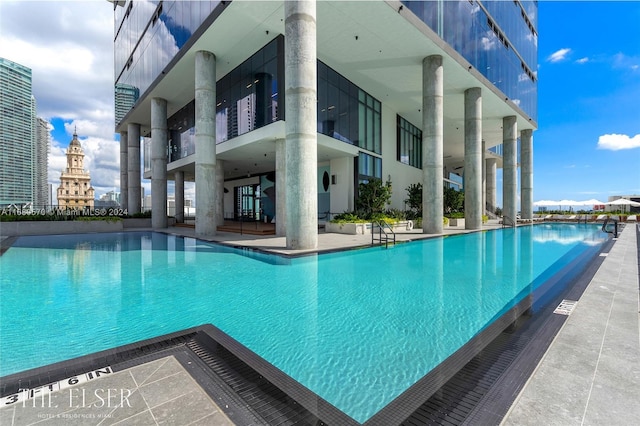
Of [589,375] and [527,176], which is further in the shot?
[527,176]

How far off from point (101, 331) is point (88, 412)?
2.31 meters

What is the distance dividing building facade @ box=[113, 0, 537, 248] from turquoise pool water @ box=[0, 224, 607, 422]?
444 centimetres

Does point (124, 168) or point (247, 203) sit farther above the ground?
point (124, 168)

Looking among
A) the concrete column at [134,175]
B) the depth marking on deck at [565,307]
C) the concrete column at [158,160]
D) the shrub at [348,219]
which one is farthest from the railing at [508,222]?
the concrete column at [134,175]

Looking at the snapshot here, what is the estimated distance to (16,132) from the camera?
284 feet

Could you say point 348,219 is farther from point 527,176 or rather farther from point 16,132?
point 16,132

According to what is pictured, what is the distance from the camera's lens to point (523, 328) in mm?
4000

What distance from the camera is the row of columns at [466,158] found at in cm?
1783

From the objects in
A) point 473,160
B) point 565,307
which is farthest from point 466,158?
point 565,307

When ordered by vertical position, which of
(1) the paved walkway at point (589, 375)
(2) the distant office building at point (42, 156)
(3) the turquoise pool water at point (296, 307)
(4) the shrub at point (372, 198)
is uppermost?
(2) the distant office building at point (42, 156)

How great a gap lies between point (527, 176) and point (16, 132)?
12502 centimetres

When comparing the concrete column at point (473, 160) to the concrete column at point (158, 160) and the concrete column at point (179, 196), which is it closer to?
the concrete column at point (158, 160)

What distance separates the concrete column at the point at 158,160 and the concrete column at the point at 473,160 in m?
23.0

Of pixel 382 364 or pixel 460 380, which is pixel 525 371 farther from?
pixel 382 364
